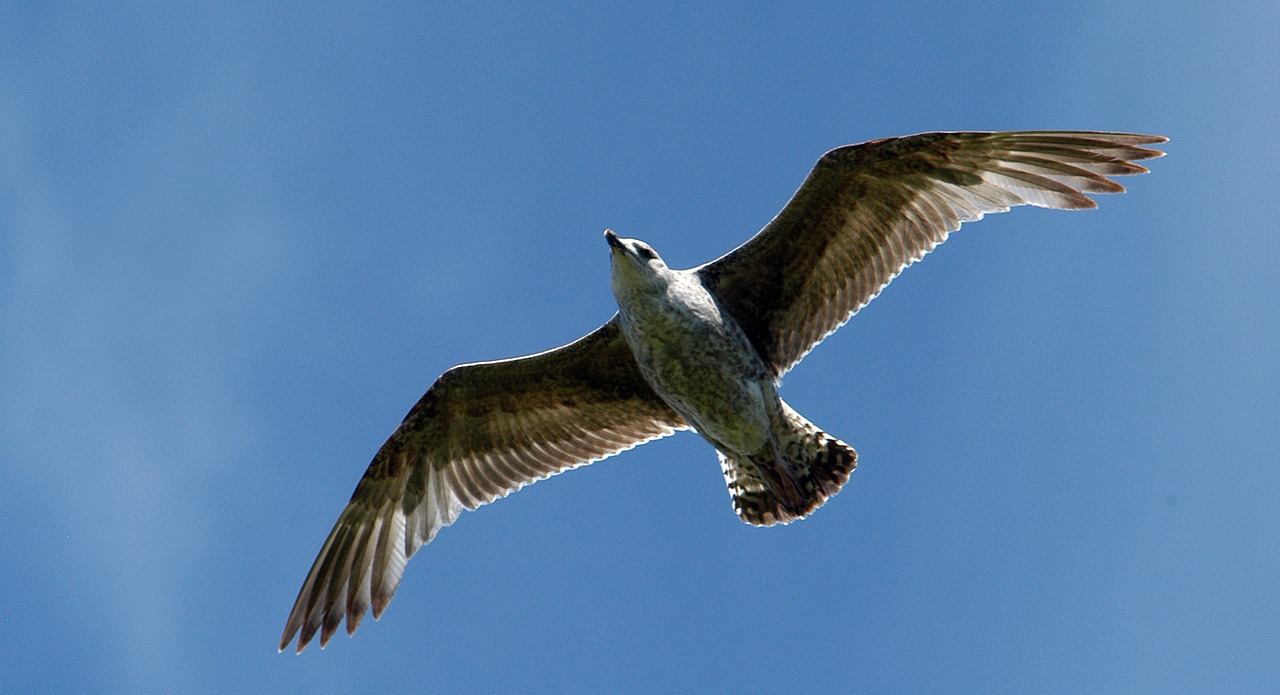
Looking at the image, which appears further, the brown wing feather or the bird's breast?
the brown wing feather

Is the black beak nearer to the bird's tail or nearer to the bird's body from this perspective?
the bird's body

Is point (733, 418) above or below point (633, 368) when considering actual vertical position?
below

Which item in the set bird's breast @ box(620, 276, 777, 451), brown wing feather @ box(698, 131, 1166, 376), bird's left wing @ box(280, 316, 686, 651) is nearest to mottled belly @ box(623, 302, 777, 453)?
bird's breast @ box(620, 276, 777, 451)

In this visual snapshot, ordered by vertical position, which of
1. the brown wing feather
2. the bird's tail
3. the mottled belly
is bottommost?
the bird's tail

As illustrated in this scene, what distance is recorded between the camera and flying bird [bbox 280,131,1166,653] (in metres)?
7.82

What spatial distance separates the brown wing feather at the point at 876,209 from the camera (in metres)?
7.87

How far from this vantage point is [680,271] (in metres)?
8.05

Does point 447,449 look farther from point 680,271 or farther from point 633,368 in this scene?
point 680,271

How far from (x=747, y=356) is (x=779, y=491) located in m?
0.95

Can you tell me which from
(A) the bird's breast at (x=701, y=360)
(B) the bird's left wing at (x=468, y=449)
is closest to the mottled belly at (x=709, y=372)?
(A) the bird's breast at (x=701, y=360)

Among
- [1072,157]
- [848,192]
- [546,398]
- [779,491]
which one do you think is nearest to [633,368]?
[546,398]

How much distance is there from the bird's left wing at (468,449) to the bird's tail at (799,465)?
0.80 m

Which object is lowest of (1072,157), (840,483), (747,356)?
(840,483)

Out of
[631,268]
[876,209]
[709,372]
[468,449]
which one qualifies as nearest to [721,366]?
[709,372]
